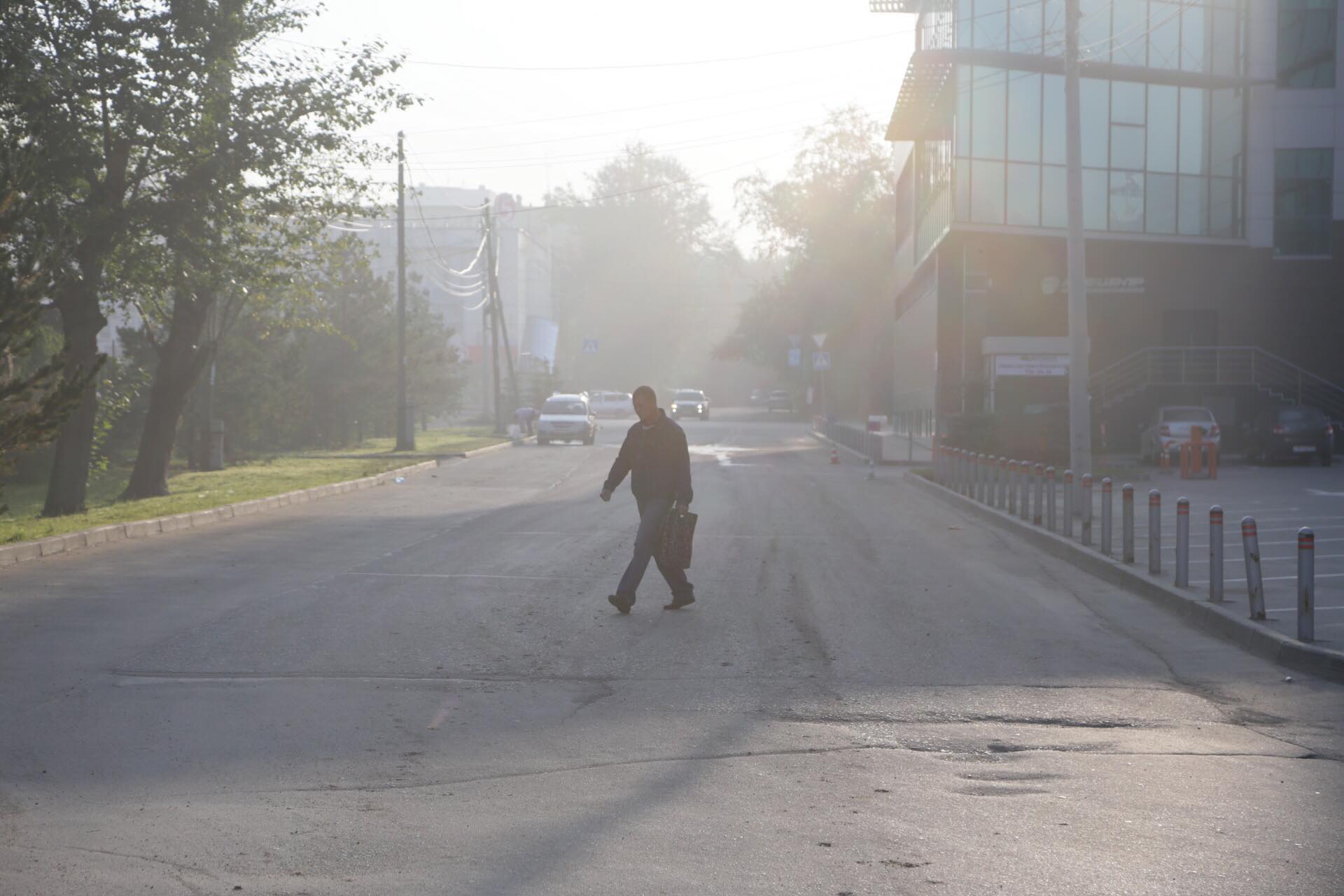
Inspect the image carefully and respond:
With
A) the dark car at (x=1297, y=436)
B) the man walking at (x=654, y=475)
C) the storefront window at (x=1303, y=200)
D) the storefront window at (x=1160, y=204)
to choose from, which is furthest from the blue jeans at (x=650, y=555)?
the storefront window at (x=1303, y=200)

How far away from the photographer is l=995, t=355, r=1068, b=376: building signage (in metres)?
40.6

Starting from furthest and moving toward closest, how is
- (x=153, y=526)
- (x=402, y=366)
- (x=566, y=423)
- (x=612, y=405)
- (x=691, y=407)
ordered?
(x=691, y=407) → (x=612, y=405) → (x=566, y=423) → (x=402, y=366) → (x=153, y=526)

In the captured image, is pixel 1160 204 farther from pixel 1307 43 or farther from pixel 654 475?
pixel 654 475

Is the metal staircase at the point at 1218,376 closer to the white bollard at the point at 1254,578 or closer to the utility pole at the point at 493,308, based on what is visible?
the utility pole at the point at 493,308

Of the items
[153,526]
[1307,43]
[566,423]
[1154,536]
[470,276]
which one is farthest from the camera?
[470,276]

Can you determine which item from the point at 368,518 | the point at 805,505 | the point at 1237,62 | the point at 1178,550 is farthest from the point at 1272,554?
the point at 1237,62

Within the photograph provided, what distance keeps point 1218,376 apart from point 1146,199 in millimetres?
5846

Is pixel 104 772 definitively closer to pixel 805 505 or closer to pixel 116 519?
pixel 116 519

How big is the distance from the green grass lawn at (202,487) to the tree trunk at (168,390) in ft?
1.58

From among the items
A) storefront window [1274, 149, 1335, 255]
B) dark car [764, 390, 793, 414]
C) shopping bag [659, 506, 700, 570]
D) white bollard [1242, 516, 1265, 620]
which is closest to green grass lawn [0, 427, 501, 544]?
shopping bag [659, 506, 700, 570]

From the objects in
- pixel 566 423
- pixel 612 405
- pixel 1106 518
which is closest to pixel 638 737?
pixel 1106 518

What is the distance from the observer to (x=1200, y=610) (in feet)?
36.6

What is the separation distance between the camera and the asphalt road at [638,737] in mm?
5066

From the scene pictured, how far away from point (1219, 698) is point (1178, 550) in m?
4.21
